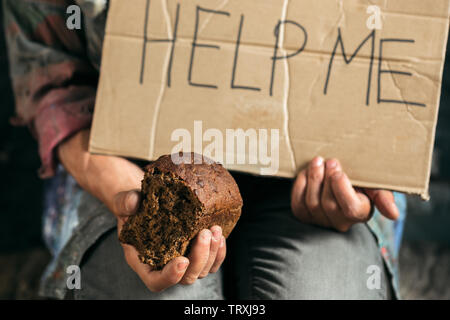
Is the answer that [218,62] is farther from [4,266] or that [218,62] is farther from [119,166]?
[4,266]

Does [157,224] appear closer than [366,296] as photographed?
Yes

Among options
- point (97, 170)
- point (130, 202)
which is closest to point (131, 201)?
point (130, 202)

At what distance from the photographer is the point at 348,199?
621mm

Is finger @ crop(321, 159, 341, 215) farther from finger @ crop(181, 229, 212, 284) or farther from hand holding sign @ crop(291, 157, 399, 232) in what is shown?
finger @ crop(181, 229, 212, 284)

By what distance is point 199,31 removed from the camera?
615mm

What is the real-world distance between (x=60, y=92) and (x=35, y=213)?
1.93 ft

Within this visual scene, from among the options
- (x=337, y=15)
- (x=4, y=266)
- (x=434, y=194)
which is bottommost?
(x=4, y=266)

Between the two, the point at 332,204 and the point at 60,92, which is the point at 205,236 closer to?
the point at 332,204

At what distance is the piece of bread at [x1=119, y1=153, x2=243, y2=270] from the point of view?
0.48m

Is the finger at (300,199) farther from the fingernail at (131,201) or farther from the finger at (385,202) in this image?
the fingernail at (131,201)

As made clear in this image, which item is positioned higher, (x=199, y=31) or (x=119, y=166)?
(x=199, y=31)

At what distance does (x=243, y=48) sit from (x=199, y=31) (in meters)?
0.07

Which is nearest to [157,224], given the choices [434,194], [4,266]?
[4,266]

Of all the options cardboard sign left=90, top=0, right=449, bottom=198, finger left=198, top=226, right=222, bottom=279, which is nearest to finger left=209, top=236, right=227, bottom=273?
finger left=198, top=226, right=222, bottom=279
